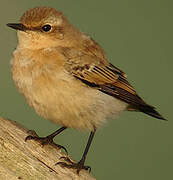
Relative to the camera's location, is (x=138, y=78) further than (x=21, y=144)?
Yes

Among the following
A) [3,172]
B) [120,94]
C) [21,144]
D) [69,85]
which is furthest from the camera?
[120,94]

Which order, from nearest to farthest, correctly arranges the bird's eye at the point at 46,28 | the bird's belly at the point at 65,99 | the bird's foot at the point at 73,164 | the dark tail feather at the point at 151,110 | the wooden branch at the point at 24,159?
the wooden branch at the point at 24,159, the bird's foot at the point at 73,164, the bird's belly at the point at 65,99, the bird's eye at the point at 46,28, the dark tail feather at the point at 151,110

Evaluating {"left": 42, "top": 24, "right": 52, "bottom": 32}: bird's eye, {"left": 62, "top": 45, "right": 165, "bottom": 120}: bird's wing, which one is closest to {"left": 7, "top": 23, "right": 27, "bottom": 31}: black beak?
{"left": 42, "top": 24, "right": 52, "bottom": 32}: bird's eye

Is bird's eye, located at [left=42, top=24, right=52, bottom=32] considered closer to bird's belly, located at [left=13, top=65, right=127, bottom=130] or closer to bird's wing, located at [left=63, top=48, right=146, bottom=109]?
bird's wing, located at [left=63, top=48, right=146, bottom=109]

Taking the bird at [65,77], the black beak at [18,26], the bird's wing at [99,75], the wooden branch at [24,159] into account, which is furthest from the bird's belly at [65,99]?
the black beak at [18,26]

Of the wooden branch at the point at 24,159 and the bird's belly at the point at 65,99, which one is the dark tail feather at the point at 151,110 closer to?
the bird's belly at the point at 65,99

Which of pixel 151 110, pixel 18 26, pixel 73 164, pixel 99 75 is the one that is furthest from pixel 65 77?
pixel 151 110

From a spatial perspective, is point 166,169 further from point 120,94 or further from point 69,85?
point 69,85

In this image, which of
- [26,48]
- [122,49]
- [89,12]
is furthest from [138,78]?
[26,48]
